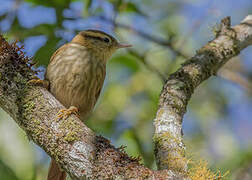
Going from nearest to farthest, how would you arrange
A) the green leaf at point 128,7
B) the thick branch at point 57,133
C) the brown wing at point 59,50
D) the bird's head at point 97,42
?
the thick branch at point 57,133 → the brown wing at point 59,50 → the green leaf at point 128,7 → the bird's head at point 97,42

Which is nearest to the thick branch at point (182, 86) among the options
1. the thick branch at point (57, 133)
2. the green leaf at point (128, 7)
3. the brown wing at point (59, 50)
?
the thick branch at point (57, 133)

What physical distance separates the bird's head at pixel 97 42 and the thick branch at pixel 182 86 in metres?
1.34

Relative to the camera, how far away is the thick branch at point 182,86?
2512mm

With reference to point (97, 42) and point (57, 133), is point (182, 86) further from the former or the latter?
point (97, 42)

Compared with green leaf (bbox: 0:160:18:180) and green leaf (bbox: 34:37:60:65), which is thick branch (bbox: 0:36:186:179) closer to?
green leaf (bbox: 0:160:18:180)

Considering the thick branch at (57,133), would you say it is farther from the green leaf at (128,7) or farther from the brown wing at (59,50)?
the green leaf at (128,7)

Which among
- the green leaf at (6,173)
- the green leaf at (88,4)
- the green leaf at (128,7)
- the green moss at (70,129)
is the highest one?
the green leaf at (128,7)

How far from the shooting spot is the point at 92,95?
4070 mm

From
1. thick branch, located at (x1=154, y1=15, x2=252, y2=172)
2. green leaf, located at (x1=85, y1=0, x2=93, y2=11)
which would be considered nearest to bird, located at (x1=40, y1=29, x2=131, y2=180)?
green leaf, located at (x1=85, y1=0, x2=93, y2=11)

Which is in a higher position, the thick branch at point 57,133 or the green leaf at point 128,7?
the green leaf at point 128,7

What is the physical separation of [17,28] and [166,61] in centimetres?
304

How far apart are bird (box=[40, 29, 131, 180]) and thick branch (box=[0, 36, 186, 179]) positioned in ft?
3.04

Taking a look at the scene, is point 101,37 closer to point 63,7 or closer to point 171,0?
point 63,7

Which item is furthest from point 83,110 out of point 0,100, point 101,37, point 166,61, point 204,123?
point 204,123
